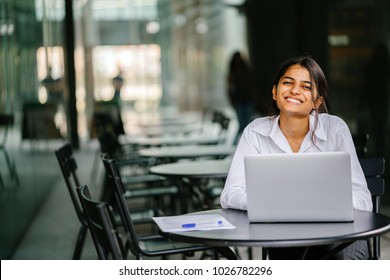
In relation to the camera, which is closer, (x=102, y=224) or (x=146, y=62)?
(x=102, y=224)

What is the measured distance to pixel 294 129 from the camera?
10.1 ft

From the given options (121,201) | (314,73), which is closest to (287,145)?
(314,73)

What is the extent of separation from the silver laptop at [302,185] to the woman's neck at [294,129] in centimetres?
51

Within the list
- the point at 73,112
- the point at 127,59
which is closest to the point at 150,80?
the point at 127,59

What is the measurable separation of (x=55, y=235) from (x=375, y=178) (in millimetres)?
3438

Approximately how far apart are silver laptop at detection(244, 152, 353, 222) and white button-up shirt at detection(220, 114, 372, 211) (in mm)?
366

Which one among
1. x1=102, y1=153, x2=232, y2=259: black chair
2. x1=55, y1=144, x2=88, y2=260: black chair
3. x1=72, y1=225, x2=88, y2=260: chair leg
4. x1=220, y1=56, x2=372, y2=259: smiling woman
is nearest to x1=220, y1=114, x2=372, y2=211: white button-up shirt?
x1=220, y1=56, x2=372, y2=259: smiling woman

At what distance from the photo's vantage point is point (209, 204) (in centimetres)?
514

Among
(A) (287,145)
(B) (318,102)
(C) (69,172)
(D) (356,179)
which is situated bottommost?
(C) (69,172)

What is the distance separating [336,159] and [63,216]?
16.5 ft

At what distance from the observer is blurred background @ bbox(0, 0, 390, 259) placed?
20.2 feet

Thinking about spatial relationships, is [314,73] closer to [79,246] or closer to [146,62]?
[79,246]

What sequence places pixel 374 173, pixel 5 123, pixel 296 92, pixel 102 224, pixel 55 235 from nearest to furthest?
1. pixel 102 224
2. pixel 296 92
3. pixel 374 173
4. pixel 5 123
5. pixel 55 235
